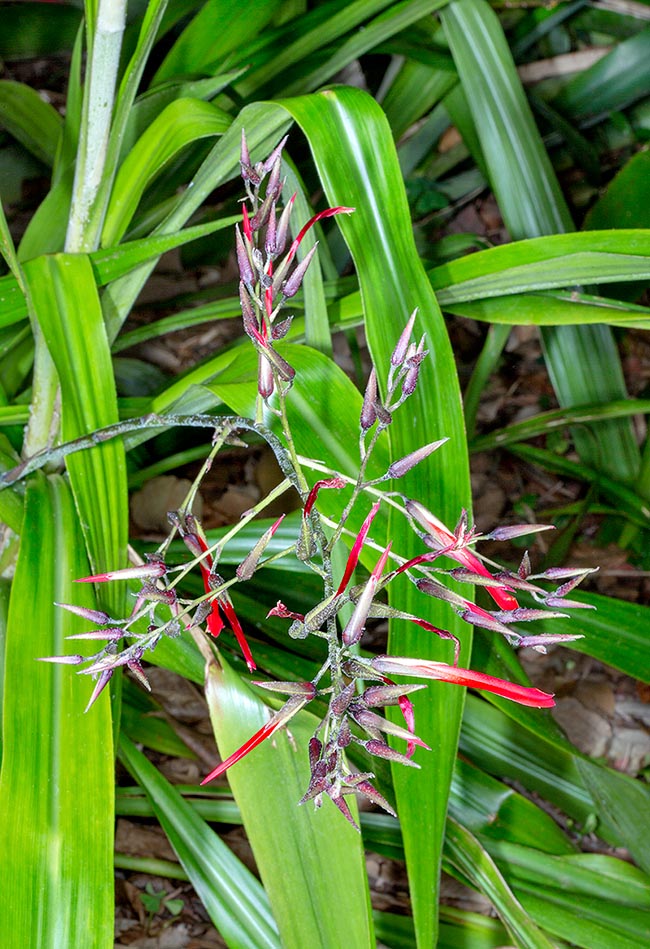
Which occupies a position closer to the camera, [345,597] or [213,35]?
[345,597]

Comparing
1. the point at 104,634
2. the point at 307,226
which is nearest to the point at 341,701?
the point at 104,634

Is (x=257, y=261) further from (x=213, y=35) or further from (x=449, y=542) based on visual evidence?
(x=213, y=35)

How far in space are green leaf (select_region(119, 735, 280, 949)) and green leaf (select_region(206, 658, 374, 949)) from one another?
0.77 feet

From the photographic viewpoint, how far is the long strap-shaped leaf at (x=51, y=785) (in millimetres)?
540

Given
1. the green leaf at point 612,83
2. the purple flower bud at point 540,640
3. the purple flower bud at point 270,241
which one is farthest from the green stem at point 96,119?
the green leaf at point 612,83

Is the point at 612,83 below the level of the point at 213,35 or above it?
above

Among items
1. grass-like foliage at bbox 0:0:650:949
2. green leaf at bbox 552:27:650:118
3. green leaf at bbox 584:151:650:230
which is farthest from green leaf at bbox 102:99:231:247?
green leaf at bbox 552:27:650:118

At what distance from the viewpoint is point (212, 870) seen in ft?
2.71

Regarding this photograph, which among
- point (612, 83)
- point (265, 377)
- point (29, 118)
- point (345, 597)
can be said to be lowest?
point (345, 597)

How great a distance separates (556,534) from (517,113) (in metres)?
0.59

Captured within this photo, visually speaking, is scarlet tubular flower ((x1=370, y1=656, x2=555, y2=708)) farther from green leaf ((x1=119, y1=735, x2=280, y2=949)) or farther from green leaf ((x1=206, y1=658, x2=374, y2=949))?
green leaf ((x1=119, y1=735, x2=280, y2=949))

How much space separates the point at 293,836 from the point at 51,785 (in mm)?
165

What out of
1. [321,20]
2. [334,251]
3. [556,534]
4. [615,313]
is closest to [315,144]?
[615,313]

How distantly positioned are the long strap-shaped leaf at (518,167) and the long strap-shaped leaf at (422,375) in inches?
19.4
